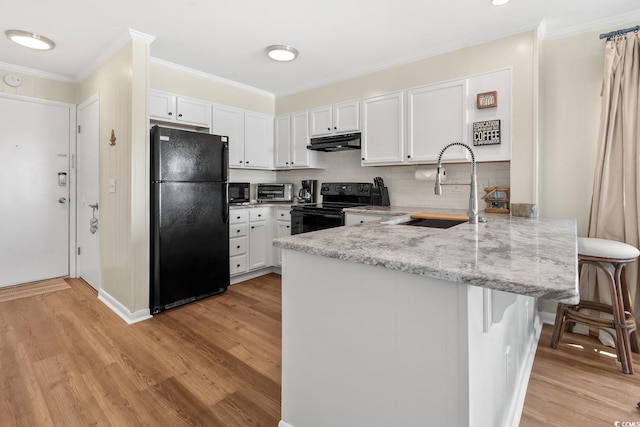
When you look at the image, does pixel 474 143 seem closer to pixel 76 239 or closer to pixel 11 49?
pixel 11 49

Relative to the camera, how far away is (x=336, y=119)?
151 inches

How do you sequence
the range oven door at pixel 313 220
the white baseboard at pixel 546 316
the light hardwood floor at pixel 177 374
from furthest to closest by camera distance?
the range oven door at pixel 313 220 < the white baseboard at pixel 546 316 < the light hardwood floor at pixel 177 374

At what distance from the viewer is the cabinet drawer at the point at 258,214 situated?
397 centimetres

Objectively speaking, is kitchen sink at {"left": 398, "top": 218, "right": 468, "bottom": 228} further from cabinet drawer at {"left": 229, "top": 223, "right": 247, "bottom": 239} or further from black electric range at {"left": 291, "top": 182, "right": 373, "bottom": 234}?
cabinet drawer at {"left": 229, "top": 223, "right": 247, "bottom": 239}

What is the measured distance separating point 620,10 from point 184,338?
4.01 meters

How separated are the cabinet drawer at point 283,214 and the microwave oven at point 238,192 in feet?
1.51

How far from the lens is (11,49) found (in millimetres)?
3051

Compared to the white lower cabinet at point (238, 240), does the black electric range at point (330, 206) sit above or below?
above

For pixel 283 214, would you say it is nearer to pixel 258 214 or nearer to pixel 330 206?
pixel 258 214

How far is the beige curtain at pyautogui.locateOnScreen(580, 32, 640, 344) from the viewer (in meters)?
2.35

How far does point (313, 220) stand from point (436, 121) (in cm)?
160

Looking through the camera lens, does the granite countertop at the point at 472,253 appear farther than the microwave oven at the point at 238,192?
No

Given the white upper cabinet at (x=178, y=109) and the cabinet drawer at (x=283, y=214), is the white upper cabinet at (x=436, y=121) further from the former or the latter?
the white upper cabinet at (x=178, y=109)

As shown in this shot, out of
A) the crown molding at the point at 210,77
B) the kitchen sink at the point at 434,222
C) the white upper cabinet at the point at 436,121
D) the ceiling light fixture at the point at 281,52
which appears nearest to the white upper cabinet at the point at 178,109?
the crown molding at the point at 210,77
